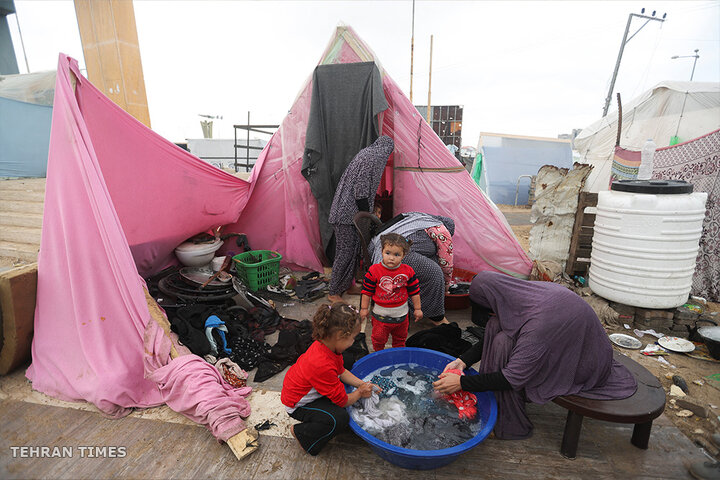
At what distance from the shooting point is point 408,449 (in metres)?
1.51

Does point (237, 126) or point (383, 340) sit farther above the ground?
point (237, 126)

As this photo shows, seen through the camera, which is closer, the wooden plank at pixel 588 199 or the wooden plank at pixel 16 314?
the wooden plank at pixel 16 314

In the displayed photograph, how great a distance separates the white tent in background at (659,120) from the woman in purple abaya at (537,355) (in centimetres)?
912

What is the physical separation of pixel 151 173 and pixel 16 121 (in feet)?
21.1

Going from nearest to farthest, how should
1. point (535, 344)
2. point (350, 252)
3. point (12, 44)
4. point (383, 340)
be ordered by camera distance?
1. point (535, 344)
2. point (383, 340)
3. point (350, 252)
4. point (12, 44)

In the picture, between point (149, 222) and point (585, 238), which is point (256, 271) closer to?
point (149, 222)

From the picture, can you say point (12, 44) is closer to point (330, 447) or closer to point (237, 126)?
point (237, 126)

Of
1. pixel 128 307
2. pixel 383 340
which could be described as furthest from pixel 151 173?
pixel 383 340

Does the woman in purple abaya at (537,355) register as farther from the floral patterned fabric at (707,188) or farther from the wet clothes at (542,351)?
the floral patterned fabric at (707,188)

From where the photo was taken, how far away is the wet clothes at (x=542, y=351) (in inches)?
64.5

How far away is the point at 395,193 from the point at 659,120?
27.5 feet

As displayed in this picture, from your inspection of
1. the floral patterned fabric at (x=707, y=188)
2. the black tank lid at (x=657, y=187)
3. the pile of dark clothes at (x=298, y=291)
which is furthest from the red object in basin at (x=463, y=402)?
the floral patterned fabric at (x=707, y=188)

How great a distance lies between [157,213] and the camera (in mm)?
3477

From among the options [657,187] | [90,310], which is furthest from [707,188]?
[90,310]
